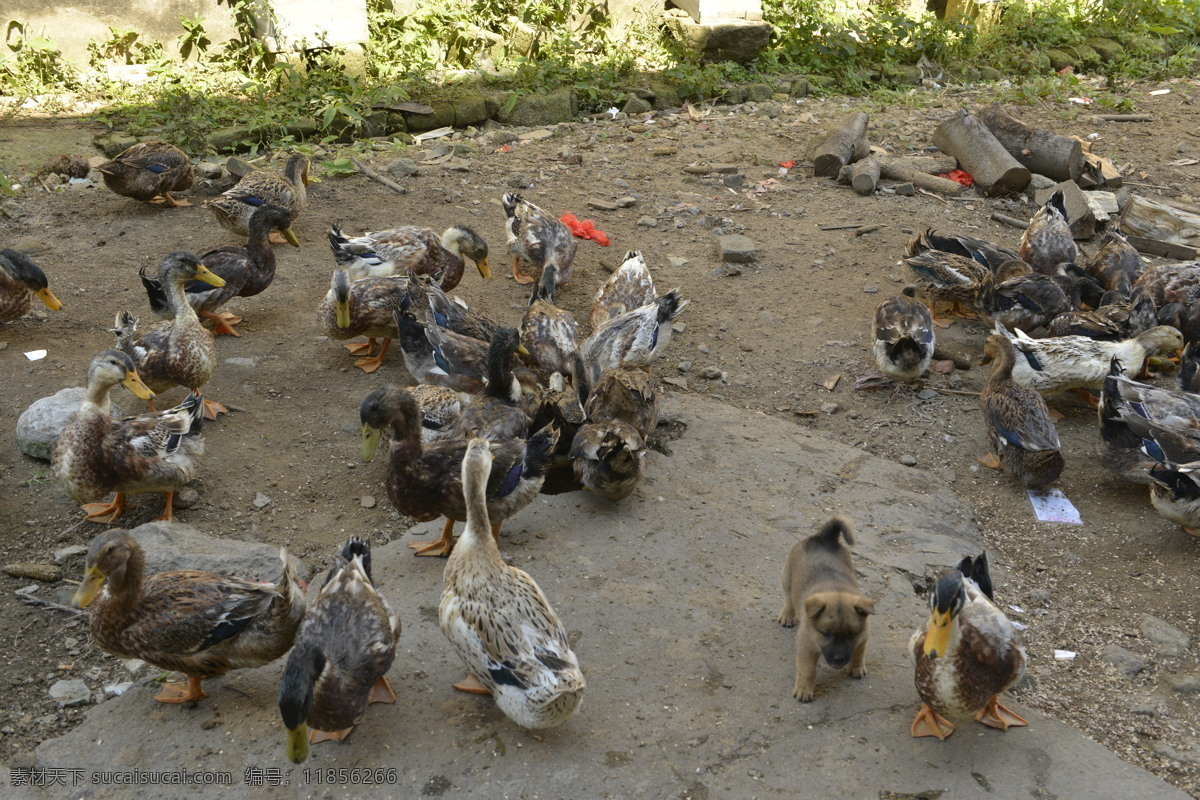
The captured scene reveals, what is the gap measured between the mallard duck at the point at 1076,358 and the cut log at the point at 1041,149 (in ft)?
15.9

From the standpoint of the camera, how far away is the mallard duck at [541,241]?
8992 millimetres

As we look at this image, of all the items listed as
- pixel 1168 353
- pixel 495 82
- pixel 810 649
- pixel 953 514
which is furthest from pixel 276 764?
pixel 495 82

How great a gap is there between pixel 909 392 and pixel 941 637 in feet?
13.0

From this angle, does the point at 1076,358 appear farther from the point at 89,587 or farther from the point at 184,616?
the point at 89,587

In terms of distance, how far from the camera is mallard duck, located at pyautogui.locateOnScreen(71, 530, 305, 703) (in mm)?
4258

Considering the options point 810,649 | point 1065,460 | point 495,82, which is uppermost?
point 495,82

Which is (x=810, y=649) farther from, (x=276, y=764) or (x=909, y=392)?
(x=909, y=392)

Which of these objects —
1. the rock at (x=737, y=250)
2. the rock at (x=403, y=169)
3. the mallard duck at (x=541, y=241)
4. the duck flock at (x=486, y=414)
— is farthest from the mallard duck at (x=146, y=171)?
the rock at (x=737, y=250)

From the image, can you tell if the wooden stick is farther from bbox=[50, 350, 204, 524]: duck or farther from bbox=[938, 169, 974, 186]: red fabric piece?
bbox=[938, 169, 974, 186]: red fabric piece

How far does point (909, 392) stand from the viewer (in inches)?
305

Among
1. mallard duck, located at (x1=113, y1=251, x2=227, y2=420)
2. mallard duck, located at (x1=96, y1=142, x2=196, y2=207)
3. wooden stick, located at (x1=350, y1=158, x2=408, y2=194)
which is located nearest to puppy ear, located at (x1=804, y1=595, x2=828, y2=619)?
mallard duck, located at (x1=113, y1=251, x2=227, y2=420)

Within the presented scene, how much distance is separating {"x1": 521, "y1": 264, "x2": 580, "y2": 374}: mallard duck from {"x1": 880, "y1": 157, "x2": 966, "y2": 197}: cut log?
231 inches

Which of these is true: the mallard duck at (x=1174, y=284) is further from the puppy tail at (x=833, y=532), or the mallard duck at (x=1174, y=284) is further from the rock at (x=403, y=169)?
the rock at (x=403, y=169)

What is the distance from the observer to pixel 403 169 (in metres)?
11.2
